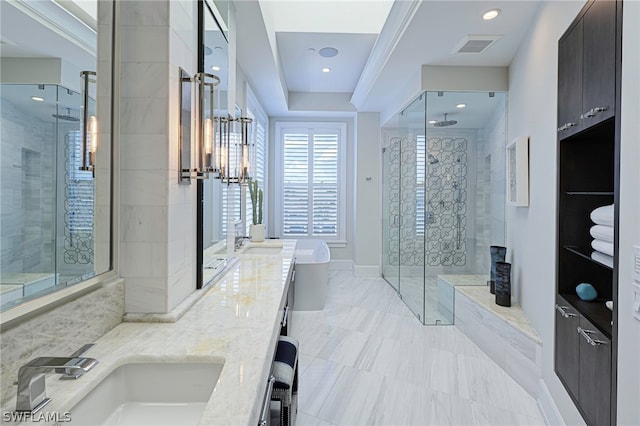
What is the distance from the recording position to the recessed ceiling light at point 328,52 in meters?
4.26

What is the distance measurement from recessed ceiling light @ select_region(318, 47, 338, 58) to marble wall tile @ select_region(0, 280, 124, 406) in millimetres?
3691

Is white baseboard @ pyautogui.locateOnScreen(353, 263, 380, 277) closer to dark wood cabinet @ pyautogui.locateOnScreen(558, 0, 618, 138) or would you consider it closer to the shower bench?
the shower bench

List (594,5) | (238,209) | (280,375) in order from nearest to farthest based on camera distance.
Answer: (280,375), (594,5), (238,209)

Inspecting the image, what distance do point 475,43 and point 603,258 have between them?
6.92 ft

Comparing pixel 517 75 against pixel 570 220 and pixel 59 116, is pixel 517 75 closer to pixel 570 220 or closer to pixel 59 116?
pixel 570 220

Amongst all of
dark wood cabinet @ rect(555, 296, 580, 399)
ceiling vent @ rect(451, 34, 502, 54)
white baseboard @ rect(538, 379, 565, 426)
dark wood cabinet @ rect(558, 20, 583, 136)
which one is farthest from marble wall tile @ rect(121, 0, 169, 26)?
white baseboard @ rect(538, 379, 565, 426)

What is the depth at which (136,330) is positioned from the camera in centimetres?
131

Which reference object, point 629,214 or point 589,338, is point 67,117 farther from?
point 589,338

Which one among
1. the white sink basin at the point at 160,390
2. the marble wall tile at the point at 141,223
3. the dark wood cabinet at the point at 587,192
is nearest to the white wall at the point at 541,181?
the dark wood cabinet at the point at 587,192

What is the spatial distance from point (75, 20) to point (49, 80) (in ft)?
0.85

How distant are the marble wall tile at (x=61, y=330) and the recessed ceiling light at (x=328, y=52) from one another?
12.1 ft

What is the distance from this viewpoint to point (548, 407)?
7.15 feet

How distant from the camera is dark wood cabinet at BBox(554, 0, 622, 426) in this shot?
4.93 feet

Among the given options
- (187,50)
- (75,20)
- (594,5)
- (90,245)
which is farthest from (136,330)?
(594,5)
